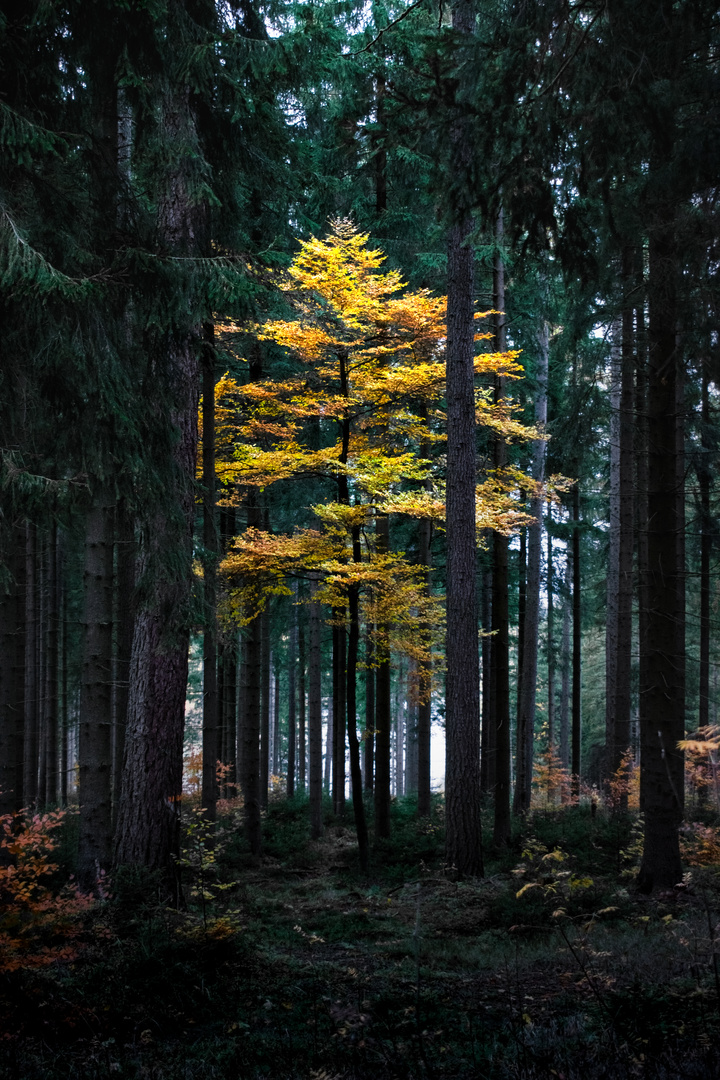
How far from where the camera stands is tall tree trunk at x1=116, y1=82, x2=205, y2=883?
750 cm

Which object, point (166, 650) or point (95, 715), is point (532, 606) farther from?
point (166, 650)

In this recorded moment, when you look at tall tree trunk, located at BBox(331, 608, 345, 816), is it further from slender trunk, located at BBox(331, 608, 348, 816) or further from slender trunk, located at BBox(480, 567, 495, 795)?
slender trunk, located at BBox(480, 567, 495, 795)

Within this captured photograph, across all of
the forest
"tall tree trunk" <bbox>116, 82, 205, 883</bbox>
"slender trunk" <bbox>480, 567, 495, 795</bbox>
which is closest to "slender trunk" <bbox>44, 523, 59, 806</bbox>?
the forest

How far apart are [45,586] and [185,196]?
46.6ft

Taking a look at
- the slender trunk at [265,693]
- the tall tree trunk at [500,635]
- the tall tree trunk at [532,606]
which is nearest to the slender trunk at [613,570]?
the tall tree trunk at [532,606]

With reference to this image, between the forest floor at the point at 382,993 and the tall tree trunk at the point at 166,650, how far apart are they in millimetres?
685

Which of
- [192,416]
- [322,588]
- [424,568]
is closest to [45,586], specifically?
[322,588]

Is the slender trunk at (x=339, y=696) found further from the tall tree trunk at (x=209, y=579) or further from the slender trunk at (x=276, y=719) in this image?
the slender trunk at (x=276, y=719)

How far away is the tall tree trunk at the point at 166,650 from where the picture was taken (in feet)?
24.6

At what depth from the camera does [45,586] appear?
1973cm

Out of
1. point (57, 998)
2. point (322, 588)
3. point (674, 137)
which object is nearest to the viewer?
point (57, 998)

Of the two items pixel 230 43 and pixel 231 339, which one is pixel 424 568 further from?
pixel 230 43

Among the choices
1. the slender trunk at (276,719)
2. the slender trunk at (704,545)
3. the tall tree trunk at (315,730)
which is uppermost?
the slender trunk at (704,545)

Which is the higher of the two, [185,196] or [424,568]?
[185,196]
